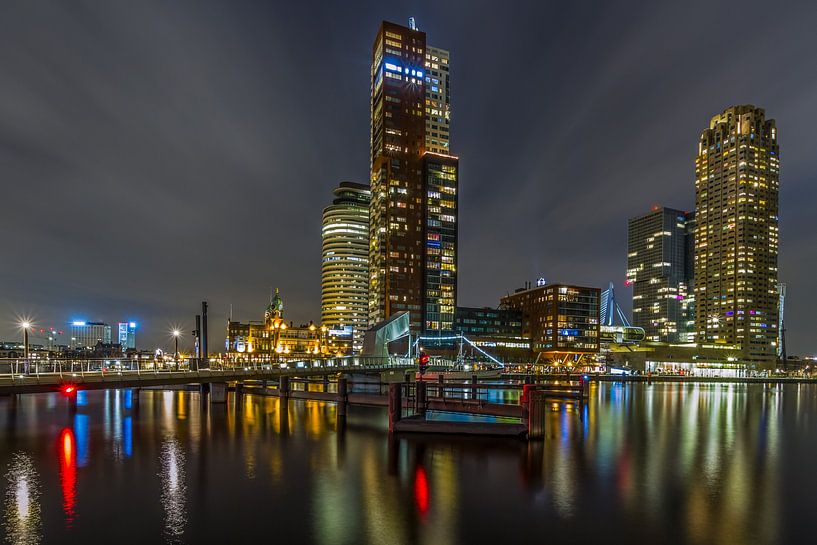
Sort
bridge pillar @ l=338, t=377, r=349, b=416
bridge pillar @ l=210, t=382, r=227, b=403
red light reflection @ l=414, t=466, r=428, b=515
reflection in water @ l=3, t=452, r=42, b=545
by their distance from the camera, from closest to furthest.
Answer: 1. reflection in water @ l=3, t=452, r=42, b=545
2. red light reflection @ l=414, t=466, r=428, b=515
3. bridge pillar @ l=338, t=377, r=349, b=416
4. bridge pillar @ l=210, t=382, r=227, b=403

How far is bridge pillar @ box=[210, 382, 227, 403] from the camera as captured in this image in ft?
181

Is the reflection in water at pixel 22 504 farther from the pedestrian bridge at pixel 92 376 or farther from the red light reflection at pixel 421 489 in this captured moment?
the red light reflection at pixel 421 489

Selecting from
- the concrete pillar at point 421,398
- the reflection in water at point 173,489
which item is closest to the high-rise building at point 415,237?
the concrete pillar at point 421,398

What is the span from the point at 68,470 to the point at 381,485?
1586cm

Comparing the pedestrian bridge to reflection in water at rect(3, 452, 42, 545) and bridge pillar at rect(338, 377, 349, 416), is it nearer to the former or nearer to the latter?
reflection in water at rect(3, 452, 42, 545)

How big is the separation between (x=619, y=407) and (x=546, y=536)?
53577mm

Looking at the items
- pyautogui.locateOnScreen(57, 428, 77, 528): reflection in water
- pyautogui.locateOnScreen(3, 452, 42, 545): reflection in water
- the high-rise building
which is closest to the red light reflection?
pyautogui.locateOnScreen(57, 428, 77, 528): reflection in water

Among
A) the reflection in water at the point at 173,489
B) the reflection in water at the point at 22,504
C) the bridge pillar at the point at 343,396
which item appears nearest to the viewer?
the reflection in water at the point at 22,504

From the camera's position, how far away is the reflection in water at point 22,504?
17.3 m

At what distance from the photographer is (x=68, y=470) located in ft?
85.5

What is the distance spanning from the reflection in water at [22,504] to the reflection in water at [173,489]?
407 centimetres

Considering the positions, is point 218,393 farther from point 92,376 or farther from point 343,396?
point 92,376

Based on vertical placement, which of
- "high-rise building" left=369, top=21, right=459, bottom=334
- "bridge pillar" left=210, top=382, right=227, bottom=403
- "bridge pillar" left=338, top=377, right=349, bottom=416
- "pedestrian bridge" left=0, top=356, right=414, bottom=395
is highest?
"high-rise building" left=369, top=21, right=459, bottom=334

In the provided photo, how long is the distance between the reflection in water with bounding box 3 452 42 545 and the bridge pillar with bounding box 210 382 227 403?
27.7 meters
